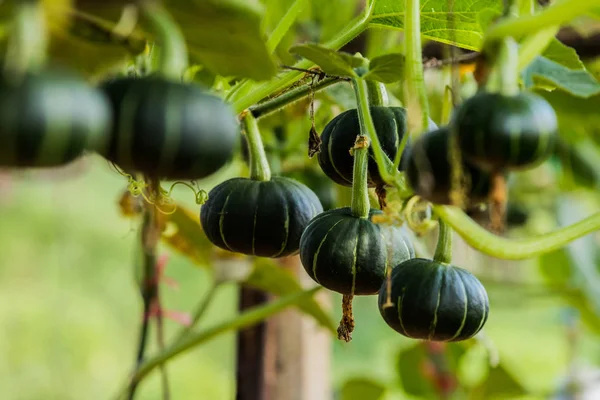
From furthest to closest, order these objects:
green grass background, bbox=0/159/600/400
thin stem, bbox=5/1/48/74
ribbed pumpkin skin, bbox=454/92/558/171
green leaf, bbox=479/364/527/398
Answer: green grass background, bbox=0/159/600/400 < green leaf, bbox=479/364/527/398 < ribbed pumpkin skin, bbox=454/92/558/171 < thin stem, bbox=5/1/48/74

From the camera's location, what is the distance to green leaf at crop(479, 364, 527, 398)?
197 cm

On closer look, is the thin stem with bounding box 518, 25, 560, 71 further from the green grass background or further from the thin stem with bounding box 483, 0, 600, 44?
the green grass background

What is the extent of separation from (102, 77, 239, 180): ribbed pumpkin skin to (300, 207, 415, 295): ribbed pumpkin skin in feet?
1.04

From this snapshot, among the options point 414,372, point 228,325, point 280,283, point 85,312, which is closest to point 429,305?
point 228,325

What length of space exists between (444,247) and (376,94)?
18 cm

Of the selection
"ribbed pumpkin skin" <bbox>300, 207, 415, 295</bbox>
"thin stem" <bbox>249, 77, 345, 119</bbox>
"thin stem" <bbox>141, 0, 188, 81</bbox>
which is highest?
"thin stem" <bbox>249, 77, 345, 119</bbox>

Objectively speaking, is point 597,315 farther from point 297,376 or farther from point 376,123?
point 376,123

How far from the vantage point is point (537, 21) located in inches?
21.9

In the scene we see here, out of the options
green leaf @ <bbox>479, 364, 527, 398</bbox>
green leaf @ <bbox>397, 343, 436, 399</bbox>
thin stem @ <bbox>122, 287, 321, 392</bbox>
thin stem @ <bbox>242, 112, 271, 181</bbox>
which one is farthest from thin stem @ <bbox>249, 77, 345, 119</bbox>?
green leaf @ <bbox>397, 343, 436, 399</bbox>

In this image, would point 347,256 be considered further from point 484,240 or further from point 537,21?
point 537,21

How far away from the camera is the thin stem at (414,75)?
2.01ft

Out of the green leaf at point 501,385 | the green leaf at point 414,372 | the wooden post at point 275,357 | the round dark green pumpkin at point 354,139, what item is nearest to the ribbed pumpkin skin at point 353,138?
the round dark green pumpkin at point 354,139

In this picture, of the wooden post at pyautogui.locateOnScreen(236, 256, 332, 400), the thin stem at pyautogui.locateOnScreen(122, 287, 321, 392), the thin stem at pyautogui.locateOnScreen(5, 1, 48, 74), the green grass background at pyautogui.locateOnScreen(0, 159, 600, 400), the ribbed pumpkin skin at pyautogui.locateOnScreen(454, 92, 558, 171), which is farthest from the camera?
the green grass background at pyautogui.locateOnScreen(0, 159, 600, 400)

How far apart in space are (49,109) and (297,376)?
1421mm
